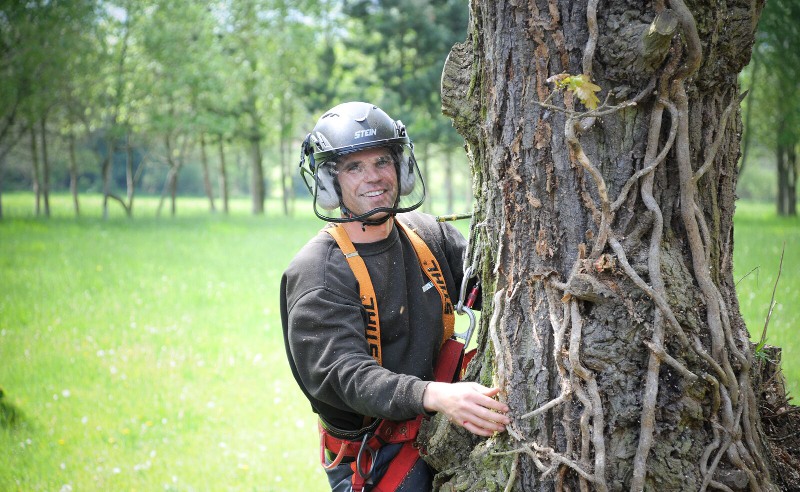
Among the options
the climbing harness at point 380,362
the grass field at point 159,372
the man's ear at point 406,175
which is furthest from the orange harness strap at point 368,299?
the grass field at point 159,372

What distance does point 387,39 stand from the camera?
27.7 metres

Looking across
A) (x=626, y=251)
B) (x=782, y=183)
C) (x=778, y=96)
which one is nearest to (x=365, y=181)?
(x=626, y=251)

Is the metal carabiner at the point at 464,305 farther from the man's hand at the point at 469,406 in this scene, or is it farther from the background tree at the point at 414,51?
the background tree at the point at 414,51

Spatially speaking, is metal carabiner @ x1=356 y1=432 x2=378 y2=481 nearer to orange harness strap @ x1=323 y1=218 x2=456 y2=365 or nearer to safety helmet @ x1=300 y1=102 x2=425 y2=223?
orange harness strap @ x1=323 y1=218 x2=456 y2=365

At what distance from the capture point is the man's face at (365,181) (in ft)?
11.0

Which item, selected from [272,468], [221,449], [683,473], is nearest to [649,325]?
[683,473]

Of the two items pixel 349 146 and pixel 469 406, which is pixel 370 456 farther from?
pixel 349 146

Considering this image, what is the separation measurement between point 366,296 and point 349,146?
74cm

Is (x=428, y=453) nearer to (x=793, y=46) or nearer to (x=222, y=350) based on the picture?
(x=222, y=350)

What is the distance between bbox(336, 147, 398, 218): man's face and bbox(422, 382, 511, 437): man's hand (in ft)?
3.64

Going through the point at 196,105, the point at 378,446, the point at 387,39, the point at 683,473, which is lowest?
the point at 378,446

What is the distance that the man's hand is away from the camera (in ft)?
8.28

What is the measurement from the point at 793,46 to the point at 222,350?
1930 cm

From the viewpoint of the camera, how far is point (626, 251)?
238 cm
